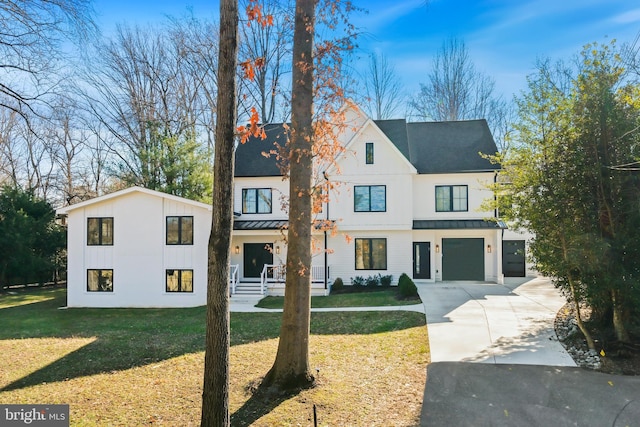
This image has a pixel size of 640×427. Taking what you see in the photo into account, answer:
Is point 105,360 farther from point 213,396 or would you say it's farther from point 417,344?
point 417,344

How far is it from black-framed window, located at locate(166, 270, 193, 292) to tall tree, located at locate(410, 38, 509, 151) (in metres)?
23.1

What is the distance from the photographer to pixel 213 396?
479cm

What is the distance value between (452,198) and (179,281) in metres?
13.3

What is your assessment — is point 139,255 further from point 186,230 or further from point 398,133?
point 398,133

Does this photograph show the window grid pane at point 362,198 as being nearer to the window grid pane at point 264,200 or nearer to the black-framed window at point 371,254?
the black-framed window at point 371,254

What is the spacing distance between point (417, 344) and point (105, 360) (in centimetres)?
688

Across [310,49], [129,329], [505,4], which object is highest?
[505,4]

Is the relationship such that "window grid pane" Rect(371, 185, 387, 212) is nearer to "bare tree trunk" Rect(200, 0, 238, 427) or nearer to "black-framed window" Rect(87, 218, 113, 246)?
"black-framed window" Rect(87, 218, 113, 246)

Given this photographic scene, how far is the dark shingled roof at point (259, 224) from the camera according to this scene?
19344 mm

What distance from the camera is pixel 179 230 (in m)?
17.4

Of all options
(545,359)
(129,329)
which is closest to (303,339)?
(545,359)

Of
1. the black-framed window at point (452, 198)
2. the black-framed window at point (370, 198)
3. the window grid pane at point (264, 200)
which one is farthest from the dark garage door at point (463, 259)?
the window grid pane at point (264, 200)

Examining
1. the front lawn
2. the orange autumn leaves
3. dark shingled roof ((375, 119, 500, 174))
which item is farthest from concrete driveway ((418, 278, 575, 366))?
dark shingled roof ((375, 119, 500, 174))

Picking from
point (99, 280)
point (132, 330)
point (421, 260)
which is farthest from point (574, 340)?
point (99, 280)
